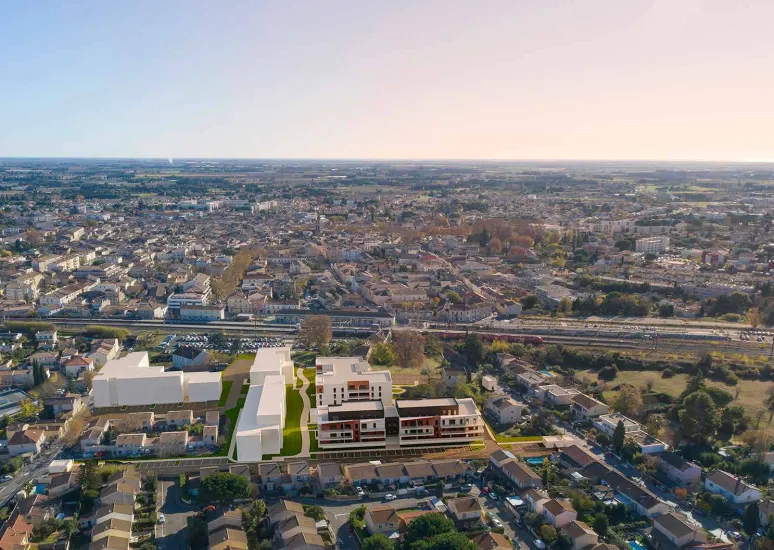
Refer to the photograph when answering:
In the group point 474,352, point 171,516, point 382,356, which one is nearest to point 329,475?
point 171,516

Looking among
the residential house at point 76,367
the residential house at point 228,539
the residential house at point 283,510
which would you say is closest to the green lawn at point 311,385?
the residential house at point 283,510

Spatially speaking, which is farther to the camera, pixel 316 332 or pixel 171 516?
pixel 316 332

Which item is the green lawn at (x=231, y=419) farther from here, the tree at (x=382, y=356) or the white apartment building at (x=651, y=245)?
the white apartment building at (x=651, y=245)

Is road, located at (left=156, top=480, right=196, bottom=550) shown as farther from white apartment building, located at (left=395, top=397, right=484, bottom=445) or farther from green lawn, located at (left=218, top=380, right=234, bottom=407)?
white apartment building, located at (left=395, top=397, right=484, bottom=445)

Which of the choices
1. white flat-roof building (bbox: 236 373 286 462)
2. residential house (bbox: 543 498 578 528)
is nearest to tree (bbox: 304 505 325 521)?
white flat-roof building (bbox: 236 373 286 462)

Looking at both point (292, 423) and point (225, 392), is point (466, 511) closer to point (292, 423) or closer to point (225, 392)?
point (292, 423)
